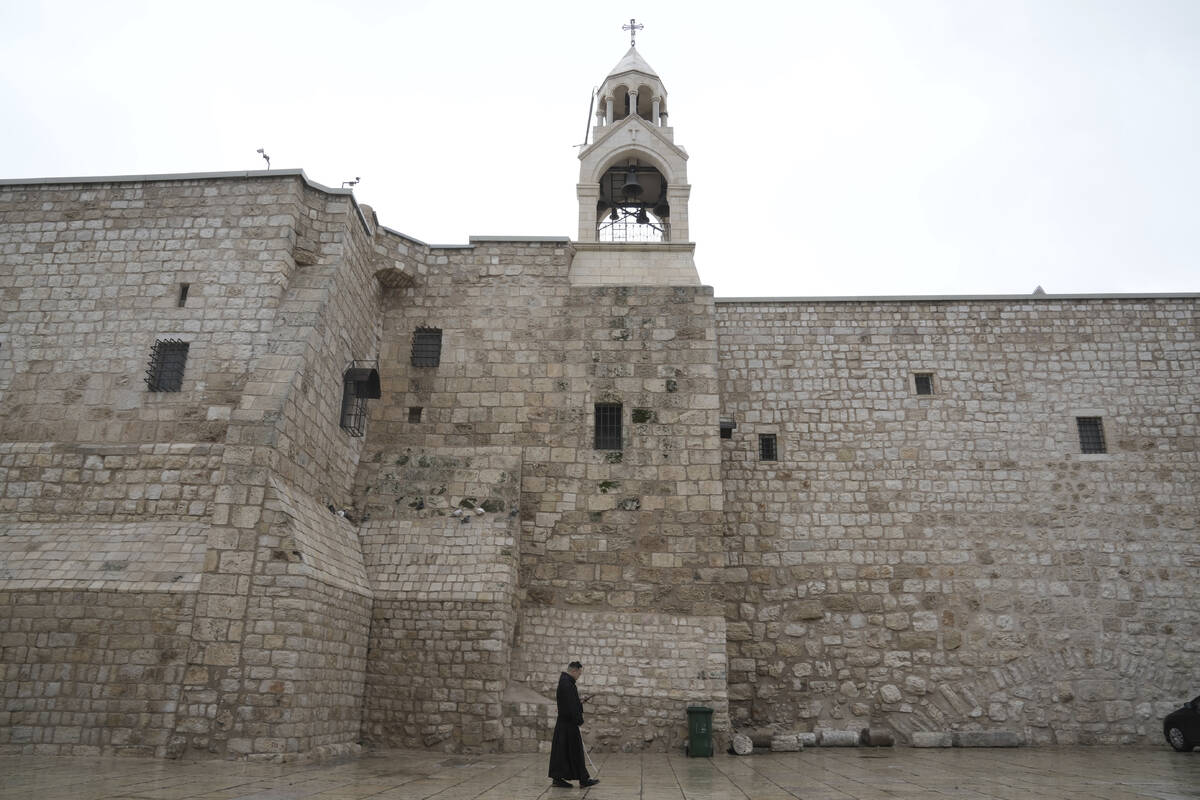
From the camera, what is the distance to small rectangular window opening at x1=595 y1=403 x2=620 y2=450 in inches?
490

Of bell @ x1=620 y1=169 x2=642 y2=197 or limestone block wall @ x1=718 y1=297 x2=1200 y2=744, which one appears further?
bell @ x1=620 y1=169 x2=642 y2=197

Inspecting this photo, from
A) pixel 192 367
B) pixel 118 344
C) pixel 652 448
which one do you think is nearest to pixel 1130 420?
pixel 652 448

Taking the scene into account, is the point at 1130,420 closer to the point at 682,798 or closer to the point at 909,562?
the point at 909,562

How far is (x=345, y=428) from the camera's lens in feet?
38.4

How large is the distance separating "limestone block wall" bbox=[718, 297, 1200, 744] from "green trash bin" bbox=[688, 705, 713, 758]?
2.62m

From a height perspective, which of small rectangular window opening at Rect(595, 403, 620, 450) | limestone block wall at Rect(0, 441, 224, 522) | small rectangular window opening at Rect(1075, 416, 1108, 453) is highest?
small rectangular window opening at Rect(1075, 416, 1108, 453)

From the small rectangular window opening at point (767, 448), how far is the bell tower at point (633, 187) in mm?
3213

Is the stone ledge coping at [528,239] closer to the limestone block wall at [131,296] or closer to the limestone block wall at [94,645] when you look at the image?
the limestone block wall at [131,296]

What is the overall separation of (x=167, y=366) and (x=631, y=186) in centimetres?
893

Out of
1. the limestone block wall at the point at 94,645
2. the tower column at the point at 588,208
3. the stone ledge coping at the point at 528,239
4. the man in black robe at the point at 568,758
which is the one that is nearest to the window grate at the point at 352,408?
the limestone block wall at the point at 94,645

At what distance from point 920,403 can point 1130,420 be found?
384 cm

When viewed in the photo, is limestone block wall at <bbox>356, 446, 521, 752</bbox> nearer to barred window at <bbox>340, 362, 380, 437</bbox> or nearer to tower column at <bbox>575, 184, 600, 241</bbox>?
barred window at <bbox>340, 362, 380, 437</bbox>

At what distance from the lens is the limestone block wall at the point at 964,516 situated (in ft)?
41.6

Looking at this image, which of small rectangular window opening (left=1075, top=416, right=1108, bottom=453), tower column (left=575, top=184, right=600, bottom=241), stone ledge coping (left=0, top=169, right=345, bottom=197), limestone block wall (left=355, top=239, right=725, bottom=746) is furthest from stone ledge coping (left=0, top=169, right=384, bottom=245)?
small rectangular window opening (left=1075, top=416, right=1108, bottom=453)
